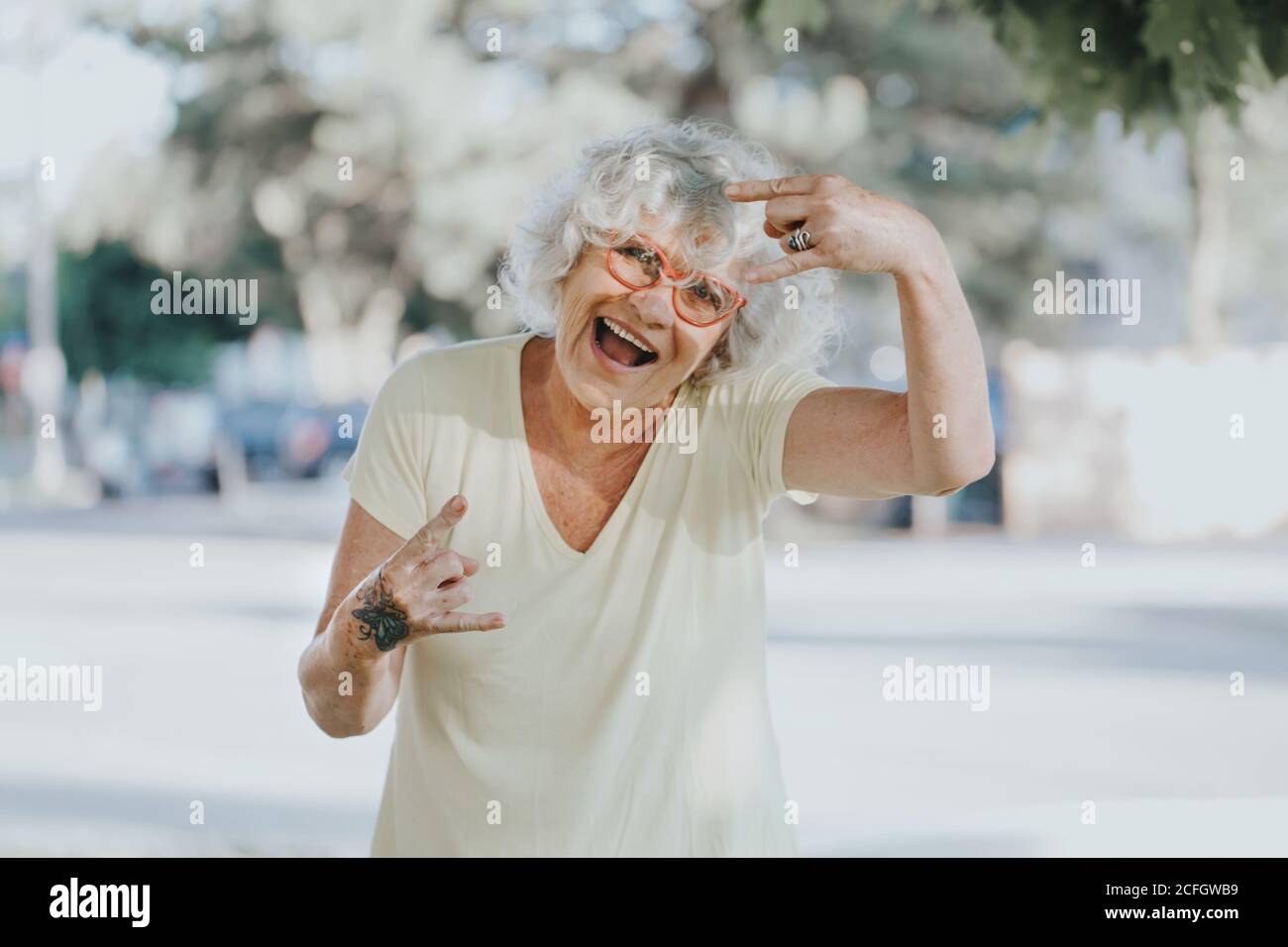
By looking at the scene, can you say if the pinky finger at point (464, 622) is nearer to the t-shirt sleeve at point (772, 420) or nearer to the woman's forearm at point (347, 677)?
the woman's forearm at point (347, 677)

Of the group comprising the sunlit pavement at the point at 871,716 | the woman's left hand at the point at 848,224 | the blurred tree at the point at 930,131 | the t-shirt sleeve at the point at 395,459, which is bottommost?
the sunlit pavement at the point at 871,716

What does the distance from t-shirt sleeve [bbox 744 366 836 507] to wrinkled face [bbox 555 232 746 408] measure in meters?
0.11

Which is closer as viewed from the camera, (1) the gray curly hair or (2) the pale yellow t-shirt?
(2) the pale yellow t-shirt

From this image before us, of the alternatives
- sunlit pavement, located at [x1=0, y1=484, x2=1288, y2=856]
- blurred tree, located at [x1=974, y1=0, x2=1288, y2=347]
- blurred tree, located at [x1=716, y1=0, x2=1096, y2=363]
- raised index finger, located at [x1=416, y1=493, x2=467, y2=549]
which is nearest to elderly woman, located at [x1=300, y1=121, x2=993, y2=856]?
raised index finger, located at [x1=416, y1=493, x2=467, y2=549]

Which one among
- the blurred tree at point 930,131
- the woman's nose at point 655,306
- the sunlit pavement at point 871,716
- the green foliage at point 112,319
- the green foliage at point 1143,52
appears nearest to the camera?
the woman's nose at point 655,306

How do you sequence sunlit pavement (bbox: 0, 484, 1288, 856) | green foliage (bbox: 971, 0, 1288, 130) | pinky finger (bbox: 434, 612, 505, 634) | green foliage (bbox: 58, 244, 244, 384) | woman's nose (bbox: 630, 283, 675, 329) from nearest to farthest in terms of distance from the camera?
pinky finger (bbox: 434, 612, 505, 634) → woman's nose (bbox: 630, 283, 675, 329) → green foliage (bbox: 971, 0, 1288, 130) → sunlit pavement (bbox: 0, 484, 1288, 856) → green foliage (bbox: 58, 244, 244, 384)

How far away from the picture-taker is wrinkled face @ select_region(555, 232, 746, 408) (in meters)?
2.30

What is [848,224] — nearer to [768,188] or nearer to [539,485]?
[768,188]

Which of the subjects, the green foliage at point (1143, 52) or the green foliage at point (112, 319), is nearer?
the green foliage at point (1143, 52)

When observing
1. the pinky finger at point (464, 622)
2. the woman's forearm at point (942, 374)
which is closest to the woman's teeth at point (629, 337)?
the woman's forearm at point (942, 374)

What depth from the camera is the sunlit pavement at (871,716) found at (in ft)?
18.6

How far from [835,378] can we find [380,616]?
1578 centimetres

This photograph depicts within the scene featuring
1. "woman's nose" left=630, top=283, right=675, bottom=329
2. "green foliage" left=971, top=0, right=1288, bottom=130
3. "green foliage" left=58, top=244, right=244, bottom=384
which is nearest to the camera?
"woman's nose" left=630, top=283, right=675, bottom=329

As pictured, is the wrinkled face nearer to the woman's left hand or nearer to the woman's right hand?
the woman's left hand
